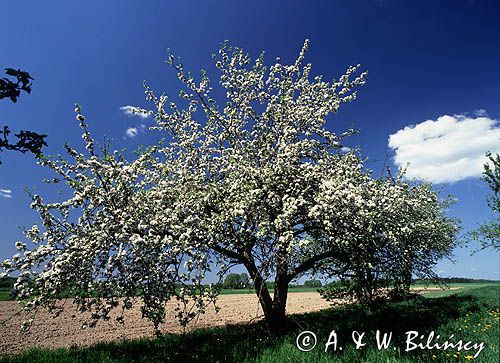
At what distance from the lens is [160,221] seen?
35.3 feet

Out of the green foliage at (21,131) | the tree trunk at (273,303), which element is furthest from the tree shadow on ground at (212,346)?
the green foliage at (21,131)

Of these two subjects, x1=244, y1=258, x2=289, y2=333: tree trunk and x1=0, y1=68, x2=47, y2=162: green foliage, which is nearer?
x1=0, y1=68, x2=47, y2=162: green foliage

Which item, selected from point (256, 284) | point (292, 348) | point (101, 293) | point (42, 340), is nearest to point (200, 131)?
point (256, 284)

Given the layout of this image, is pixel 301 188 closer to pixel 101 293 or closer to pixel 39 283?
pixel 101 293

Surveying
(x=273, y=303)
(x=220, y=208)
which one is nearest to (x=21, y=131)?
(x=220, y=208)

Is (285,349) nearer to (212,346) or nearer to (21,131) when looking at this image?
(212,346)

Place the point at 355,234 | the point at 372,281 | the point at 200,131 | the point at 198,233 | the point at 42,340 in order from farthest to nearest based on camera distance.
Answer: the point at 42,340, the point at 372,281, the point at 200,131, the point at 355,234, the point at 198,233

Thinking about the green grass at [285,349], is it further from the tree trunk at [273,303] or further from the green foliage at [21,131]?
the green foliage at [21,131]

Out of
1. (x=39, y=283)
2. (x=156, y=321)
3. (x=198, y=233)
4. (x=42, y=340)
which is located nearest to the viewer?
(x=39, y=283)

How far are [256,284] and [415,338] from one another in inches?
236

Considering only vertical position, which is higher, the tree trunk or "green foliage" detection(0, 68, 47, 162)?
"green foliage" detection(0, 68, 47, 162)

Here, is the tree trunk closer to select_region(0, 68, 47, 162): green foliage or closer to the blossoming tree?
the blossoming tree

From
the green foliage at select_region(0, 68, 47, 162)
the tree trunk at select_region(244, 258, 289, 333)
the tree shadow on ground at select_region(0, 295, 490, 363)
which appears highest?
the green foliage at select_region(0, 68, 47, 162)

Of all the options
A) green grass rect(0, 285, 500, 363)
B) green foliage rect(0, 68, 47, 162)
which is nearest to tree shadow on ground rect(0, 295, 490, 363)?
green grass rect(0, 285, 500, 363)
